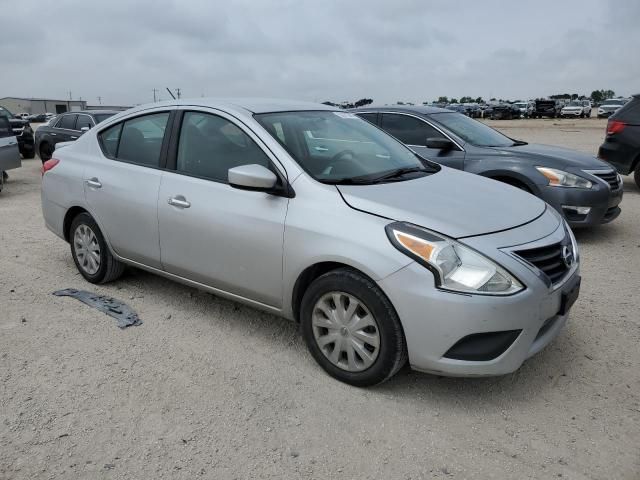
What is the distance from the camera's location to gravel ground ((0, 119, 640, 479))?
251cm

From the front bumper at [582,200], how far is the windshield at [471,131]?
100 cm

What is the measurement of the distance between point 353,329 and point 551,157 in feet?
14.3

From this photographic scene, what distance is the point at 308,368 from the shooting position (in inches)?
132

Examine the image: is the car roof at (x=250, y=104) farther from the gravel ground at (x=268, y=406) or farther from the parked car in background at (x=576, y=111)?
the parked car in background at (x=576, y=111)

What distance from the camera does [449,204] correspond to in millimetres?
3146

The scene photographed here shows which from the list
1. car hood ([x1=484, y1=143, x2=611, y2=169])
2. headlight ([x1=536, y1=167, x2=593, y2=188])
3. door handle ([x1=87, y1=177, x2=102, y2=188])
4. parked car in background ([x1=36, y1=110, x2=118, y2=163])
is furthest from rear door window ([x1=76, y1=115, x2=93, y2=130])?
headlight ([x1=536, y1=167, x2=593, y2=188])

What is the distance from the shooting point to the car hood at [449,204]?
2.90 m

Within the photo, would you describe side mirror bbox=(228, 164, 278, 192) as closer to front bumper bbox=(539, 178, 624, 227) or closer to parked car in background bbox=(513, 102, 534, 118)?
front bumper bbox=(539, 178, 624, 227)

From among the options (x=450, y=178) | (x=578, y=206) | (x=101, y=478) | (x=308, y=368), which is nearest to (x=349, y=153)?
(x=450, y=178)

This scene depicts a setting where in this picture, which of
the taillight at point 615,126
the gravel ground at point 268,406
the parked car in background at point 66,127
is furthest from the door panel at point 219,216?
the parked car in background at point 66,127

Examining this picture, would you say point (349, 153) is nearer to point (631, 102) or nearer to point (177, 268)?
point (177, 268)

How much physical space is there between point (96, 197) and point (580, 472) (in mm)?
3852

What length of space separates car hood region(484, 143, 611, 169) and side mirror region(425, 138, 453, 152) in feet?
1.74

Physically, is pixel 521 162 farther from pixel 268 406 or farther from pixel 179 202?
pixel 268 406
